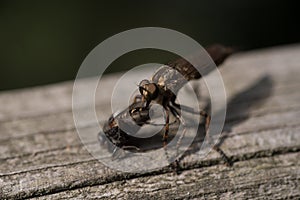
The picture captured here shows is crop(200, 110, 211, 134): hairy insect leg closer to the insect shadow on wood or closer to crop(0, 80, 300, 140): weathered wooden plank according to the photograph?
the insect shadow on wood

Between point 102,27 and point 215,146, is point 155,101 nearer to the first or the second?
point 215,146

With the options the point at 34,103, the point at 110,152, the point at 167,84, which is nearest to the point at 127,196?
the point at 110,152

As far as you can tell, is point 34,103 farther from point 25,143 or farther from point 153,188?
point 153,188

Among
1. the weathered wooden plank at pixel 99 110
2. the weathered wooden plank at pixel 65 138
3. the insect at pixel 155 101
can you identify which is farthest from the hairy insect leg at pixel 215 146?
the weathered wooden plank at pixel 99 110

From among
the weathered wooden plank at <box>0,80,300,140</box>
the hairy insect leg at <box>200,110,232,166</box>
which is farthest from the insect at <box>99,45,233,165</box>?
the weathered wooden plank at <box>0,80,300,140</box>

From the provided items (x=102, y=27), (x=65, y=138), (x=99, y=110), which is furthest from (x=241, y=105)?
(x=102, y=27)

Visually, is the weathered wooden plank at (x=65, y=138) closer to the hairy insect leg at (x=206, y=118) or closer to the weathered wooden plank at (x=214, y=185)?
the hairy insect leg at (x=206, y=118)
